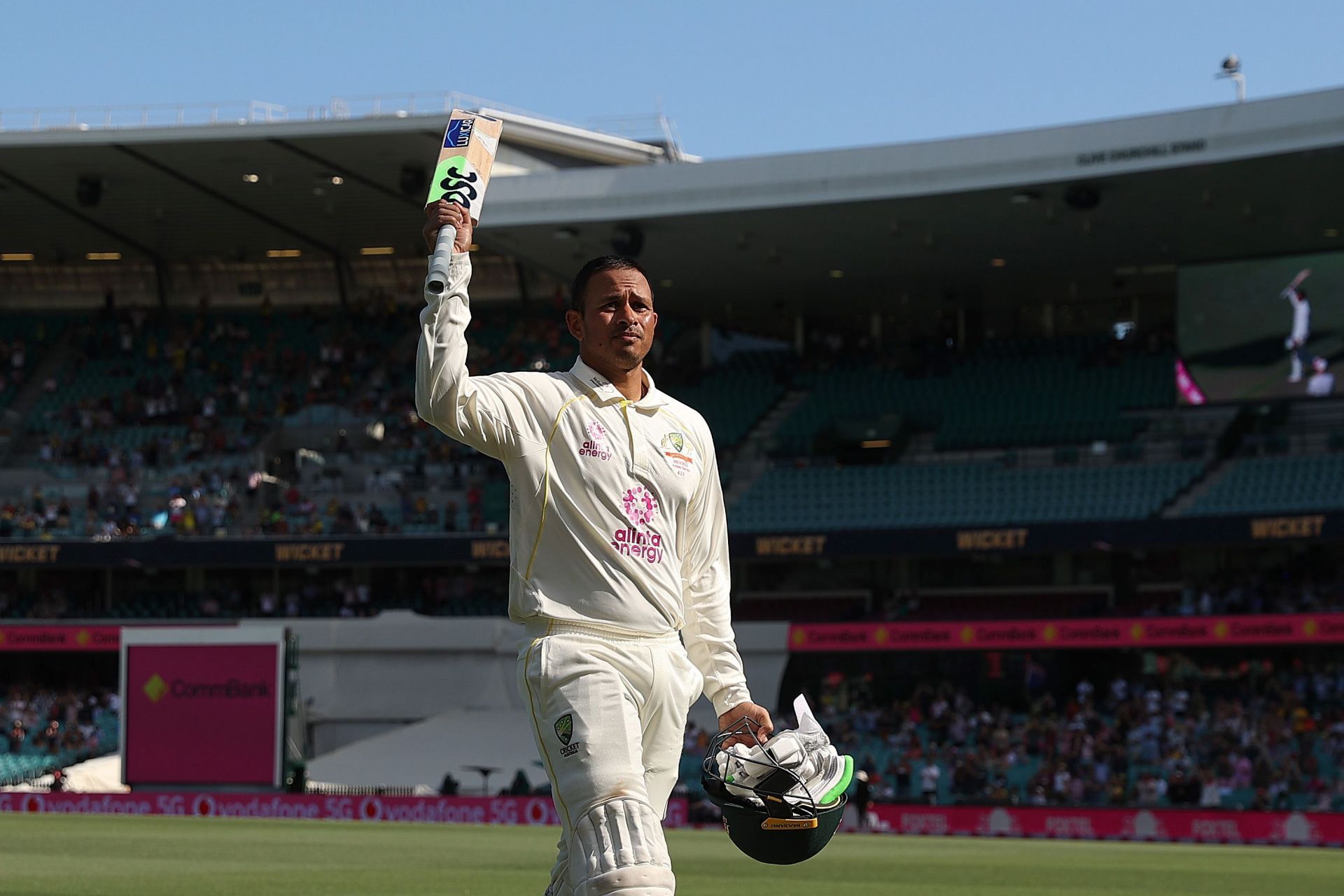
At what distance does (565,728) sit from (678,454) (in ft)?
3.54

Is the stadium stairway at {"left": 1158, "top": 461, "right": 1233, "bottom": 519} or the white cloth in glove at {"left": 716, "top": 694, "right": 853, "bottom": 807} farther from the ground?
the stadium stairway at {"left": 1158, "top": 461, "right": 1233, "bottom": 519}

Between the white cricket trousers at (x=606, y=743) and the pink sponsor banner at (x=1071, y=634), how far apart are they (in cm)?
2912

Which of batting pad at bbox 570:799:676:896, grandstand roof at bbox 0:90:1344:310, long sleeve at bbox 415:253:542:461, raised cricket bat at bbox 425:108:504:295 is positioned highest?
grandstand roof at bbox 0:90:1344:310

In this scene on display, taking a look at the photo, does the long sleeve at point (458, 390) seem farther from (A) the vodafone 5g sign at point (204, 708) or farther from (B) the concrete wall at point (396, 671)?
(B) the concrete wall at point (396, 671)

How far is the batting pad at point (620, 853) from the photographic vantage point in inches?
206

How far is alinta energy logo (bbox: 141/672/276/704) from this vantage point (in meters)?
31.5

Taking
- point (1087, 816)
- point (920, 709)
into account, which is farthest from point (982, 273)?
point (1087, 816)

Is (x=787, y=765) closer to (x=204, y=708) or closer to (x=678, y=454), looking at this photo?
(x=678, y=454)

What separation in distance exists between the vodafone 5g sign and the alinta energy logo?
13 millimetres

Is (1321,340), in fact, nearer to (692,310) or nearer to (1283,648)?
(1283,648)

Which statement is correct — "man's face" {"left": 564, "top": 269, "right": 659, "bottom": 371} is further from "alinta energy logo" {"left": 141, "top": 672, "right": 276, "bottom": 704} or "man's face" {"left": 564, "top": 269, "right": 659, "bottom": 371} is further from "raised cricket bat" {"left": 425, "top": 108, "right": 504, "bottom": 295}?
"alinta energy logo" {"left": 141, "top": 672, "right": 276, "bottom": 704}

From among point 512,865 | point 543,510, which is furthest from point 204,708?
point 543,510

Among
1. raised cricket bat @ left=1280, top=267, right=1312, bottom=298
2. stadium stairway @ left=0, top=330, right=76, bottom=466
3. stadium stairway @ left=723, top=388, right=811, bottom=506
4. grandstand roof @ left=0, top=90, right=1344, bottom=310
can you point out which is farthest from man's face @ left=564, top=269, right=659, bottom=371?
stadium stairway @ left=0, top=330, right=76, bottom=466

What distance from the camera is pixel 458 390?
5426 mm
